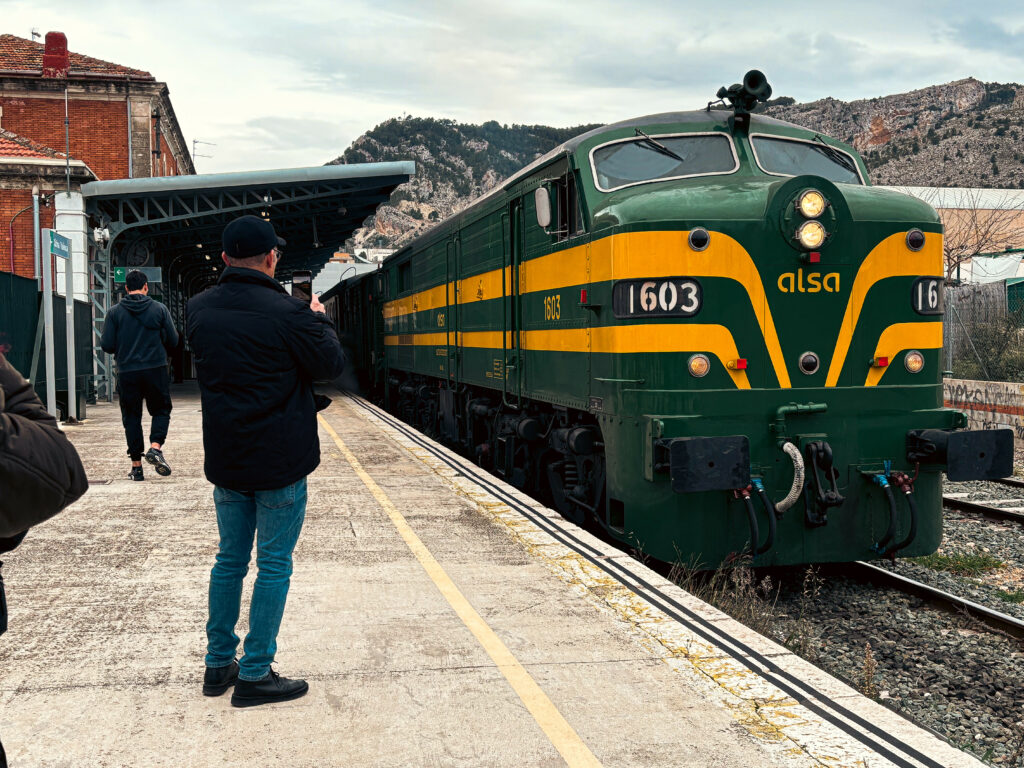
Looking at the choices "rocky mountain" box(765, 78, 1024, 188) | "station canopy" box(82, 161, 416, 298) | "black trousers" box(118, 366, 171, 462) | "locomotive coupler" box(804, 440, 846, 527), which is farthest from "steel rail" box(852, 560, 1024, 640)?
"rocky mountain" box(765, 78, 1024, 188)

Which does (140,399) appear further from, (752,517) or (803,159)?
(803,159)

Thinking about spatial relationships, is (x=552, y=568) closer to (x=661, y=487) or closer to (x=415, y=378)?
(x=661, y=487)

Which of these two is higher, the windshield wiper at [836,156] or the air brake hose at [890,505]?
the windshield wiper at [836,156]

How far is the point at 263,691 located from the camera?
3879 mm

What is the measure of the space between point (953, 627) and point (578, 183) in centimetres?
414

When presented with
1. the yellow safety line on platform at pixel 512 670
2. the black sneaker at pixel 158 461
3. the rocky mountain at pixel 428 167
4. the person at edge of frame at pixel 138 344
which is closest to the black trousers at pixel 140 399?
the person at edge of frame at pixel 138 344

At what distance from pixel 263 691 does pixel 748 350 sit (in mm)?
3967

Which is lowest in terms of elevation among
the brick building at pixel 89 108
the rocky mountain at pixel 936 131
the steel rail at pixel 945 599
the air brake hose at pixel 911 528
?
the steel rail at pixel 945 599

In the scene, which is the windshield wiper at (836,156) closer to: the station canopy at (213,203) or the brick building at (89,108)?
the station canopy at (213,203)

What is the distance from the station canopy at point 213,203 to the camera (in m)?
21.1

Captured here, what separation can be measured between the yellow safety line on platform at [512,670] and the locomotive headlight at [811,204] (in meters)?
3.36

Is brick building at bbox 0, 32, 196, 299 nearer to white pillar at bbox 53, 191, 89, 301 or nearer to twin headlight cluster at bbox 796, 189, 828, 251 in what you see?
white pillar at bbox 53, 191, 89, 301

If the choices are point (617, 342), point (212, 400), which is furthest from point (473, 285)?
point (212, 400)

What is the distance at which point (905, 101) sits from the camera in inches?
5497
